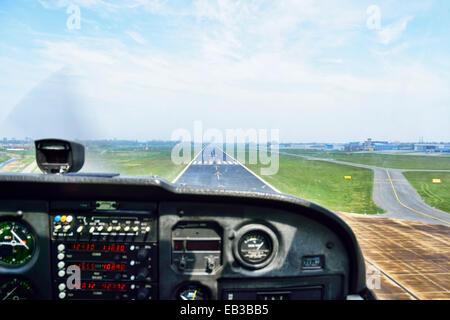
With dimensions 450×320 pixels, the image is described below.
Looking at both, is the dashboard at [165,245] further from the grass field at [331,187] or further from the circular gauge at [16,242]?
the grass field at [331,187]

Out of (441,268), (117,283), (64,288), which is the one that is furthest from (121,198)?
(441,268)

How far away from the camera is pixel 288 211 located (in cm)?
186

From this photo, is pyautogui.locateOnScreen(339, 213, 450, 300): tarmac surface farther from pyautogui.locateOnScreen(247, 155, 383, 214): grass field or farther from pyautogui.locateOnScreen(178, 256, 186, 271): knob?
pyautogui.locateOnScreen(247, 155, 383, 214): grass field

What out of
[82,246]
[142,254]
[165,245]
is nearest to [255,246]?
[165,245]

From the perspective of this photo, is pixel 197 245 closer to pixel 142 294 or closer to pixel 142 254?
pixel 142 254

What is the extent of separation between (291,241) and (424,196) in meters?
18.6

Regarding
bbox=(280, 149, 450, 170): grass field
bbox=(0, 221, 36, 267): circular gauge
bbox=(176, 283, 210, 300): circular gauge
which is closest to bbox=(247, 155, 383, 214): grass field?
bbox=(176, 283, 210, 300): circular gauge

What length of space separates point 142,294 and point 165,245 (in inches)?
14.6

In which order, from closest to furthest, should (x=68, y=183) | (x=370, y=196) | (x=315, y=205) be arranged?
(x=68, y=183) < (x=315, y=205) < (x=370, y=196)

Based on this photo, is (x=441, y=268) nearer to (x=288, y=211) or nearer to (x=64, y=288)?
(x=288, y=211)

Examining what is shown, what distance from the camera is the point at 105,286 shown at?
1.80 metres

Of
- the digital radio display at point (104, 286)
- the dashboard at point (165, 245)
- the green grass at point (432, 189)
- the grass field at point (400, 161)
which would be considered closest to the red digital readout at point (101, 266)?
the dashboard at point (165, 245)

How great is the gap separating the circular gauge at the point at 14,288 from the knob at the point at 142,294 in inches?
32.6

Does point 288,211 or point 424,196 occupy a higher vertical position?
point 288,211
